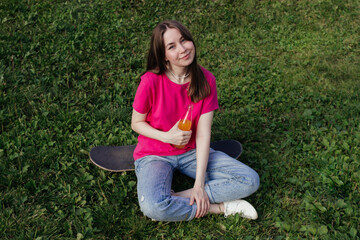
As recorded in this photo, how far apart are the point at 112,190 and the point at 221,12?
17.2ft

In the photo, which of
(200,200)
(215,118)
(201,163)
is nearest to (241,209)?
(200,200)

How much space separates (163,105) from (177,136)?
37cm

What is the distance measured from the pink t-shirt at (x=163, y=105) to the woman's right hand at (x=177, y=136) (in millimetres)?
224

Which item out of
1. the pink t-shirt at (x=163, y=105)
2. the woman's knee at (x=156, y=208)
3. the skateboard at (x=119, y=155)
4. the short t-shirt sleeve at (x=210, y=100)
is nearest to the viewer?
the woman's knee at (x=156, y=208)

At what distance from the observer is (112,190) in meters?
3.34

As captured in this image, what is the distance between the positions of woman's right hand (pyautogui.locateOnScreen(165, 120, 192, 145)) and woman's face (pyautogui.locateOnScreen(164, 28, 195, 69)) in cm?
56

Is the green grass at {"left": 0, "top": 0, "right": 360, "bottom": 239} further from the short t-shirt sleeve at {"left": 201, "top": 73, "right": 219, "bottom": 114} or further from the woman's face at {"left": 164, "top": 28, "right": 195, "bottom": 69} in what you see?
the woman's face at {"left": 164, "top": 28, "right": 195, "bottom": 69}

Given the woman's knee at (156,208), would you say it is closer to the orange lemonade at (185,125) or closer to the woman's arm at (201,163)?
the woman's arm at (201,163)

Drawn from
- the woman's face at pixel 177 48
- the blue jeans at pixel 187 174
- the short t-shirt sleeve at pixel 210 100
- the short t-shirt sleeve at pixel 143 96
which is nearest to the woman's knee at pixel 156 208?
the blue jeans at pixel 187 174

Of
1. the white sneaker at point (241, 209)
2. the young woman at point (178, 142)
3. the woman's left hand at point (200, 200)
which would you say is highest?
the young woman at point (178, 142)

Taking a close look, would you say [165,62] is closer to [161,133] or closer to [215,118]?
[161,133]

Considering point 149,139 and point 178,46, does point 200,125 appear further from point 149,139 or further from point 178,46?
point 178,46

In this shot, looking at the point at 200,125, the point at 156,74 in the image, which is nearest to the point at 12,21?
the point at 156,74

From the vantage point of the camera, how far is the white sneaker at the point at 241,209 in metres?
3.03
